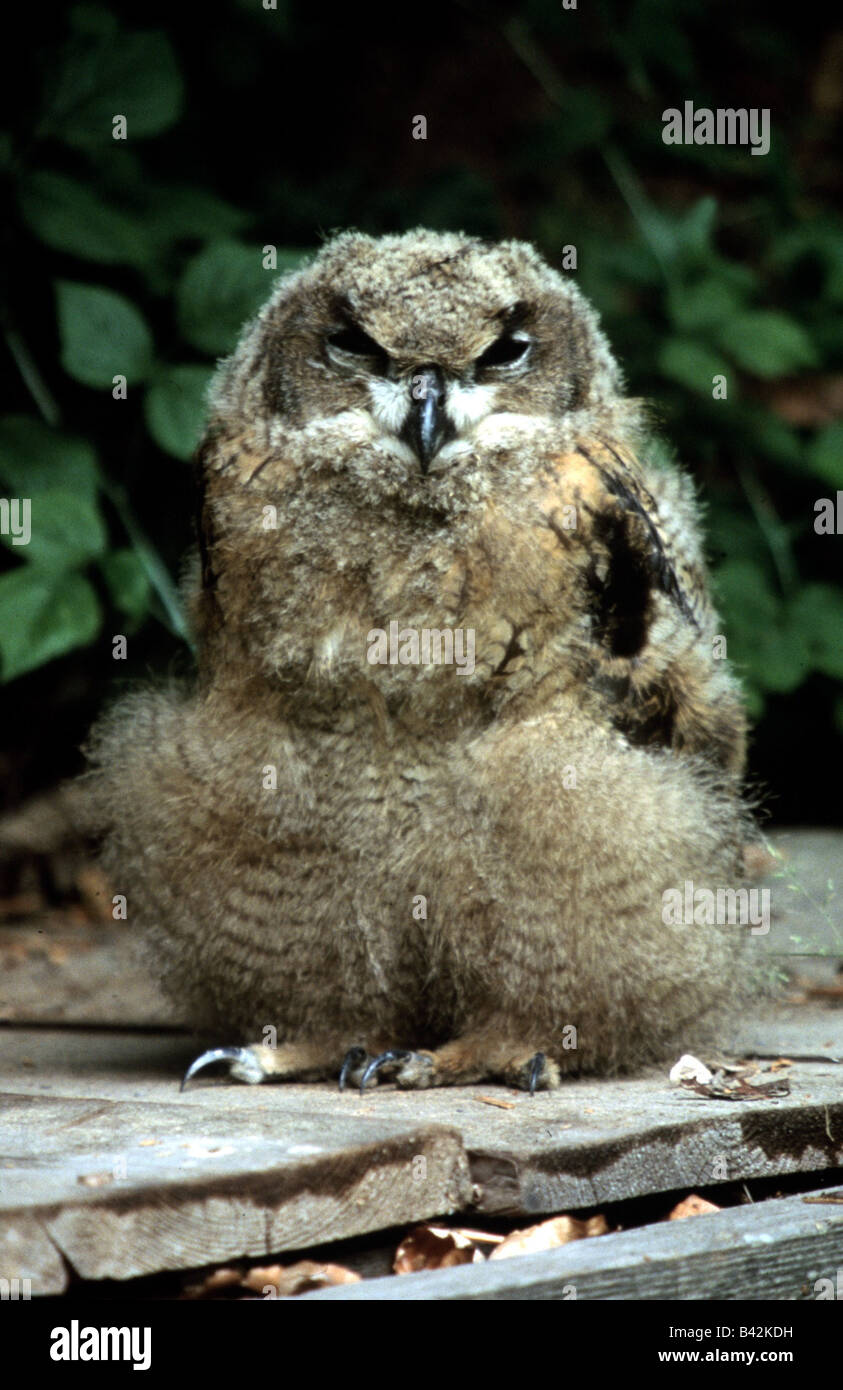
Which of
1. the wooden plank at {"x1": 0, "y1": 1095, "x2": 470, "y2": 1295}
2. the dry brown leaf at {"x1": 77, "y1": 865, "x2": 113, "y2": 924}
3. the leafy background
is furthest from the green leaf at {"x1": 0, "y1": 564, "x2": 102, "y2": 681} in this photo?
the dry brown leaf at {"x1": 77, "y1": 865, "x2": 113, "y2": 924}

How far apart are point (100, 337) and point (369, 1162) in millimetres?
2837

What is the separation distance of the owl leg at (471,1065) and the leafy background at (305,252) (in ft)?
4.80

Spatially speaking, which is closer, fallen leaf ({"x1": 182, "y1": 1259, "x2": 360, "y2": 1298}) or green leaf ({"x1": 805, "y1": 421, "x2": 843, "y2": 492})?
fallen leaf ({"x1": 182, "y1": 1259, "x2": 360, "y2": 1298})

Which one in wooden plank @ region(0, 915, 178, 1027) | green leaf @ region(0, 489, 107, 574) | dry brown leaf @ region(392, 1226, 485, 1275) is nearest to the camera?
dry brown leaf @ region(392, 1226, 485, 1275)

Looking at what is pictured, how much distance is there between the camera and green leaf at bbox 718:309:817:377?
17.1 ft

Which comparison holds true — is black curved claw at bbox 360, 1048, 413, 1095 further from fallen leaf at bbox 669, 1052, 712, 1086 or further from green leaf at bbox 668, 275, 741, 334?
green leaf at bbox 668, 275, 741, 334

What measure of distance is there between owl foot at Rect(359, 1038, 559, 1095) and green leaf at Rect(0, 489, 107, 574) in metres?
1.72

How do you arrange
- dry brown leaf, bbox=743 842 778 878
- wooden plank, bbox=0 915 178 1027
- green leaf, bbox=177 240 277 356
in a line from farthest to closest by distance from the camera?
dry brown leaf, bbox=743 842 778 878 → green leaf, bbox=177 240 277 356 → wooden plank, bbox=0 915 178 1027

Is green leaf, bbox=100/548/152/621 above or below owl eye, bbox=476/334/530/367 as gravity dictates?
below

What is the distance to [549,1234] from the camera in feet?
8.50

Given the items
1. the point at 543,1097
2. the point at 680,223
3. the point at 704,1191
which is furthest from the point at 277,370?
the point at 680,223

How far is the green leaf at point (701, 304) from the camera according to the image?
530 cm

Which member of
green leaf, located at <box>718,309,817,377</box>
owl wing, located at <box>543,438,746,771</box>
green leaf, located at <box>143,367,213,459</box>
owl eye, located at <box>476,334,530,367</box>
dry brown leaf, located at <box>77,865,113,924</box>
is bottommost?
dry brown leaf, located at <box>77,865,113,924</box>
